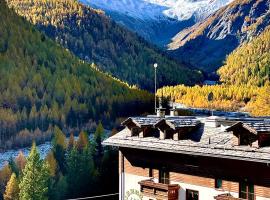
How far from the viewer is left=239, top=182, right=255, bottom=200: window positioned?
87.7ft

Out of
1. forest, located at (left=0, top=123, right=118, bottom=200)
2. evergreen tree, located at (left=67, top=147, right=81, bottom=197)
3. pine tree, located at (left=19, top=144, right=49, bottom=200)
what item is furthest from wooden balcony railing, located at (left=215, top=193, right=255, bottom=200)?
evergreen tree, located at (left=67, top=147, right=81, bottom=197)

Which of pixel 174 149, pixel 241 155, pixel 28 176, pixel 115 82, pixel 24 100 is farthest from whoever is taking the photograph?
pixel 115 82

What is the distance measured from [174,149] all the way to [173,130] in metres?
1.34

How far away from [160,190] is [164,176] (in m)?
1.17

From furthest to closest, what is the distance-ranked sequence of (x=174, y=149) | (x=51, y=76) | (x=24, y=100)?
(x=51, y=76), (x=24, y=100), (x=174, y=149)

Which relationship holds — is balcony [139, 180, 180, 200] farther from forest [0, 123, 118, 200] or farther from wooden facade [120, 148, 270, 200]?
forest [0, 123, 118, 200]

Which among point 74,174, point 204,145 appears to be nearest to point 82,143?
point 74,174

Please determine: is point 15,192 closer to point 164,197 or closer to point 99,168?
point 99,168

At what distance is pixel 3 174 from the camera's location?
94.4 metres

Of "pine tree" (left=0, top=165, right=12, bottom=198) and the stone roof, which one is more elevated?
the stone roof

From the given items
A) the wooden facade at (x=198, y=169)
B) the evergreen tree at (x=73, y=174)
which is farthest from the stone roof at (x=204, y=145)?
the evergreen tree at (x=73, y=174)

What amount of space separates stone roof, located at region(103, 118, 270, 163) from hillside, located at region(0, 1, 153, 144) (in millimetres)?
109600

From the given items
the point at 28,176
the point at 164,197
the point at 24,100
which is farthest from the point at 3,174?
the point at 164,197

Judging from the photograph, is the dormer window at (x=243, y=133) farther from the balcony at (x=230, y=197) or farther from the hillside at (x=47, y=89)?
the hillside at (x=47, y=89)
